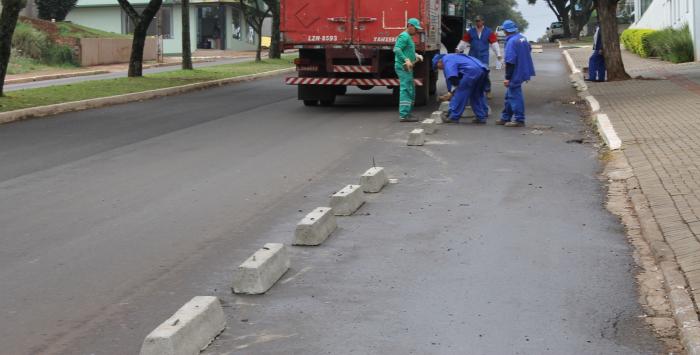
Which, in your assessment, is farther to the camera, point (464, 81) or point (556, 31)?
point (556, 31)

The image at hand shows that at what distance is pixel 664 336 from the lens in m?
5.73

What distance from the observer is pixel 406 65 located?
55.9 ft

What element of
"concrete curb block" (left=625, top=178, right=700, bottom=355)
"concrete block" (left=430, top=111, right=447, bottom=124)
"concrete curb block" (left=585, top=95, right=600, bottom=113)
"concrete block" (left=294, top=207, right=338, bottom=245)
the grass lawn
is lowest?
"concrete curb block" (left=625, top=178, right=700, bottom=355)

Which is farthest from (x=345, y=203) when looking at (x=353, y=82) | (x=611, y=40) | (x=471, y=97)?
(x=611, y=40)

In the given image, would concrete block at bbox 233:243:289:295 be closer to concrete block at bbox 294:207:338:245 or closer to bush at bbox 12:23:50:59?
concrete block at bbox 294:207:338:245

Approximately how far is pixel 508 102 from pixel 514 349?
37.1ft

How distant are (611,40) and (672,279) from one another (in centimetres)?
2089

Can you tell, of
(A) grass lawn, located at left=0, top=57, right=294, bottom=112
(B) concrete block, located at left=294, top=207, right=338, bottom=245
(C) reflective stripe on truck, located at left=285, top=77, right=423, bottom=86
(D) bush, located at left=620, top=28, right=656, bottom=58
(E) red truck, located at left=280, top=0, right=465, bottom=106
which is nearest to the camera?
(B) concrete block, located at left=294, top=207, right=338, bottom=245

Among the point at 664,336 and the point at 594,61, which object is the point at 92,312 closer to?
the point at 664,336

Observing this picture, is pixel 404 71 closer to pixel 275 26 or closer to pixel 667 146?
pixel 667 146

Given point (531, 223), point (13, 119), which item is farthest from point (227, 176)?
point (13, 119)

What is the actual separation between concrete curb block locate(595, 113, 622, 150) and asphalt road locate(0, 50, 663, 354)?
351 millimetres

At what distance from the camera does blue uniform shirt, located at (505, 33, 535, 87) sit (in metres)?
15.8

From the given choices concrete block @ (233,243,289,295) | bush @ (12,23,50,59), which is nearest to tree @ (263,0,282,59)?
bush @ (12,23,50,59)
